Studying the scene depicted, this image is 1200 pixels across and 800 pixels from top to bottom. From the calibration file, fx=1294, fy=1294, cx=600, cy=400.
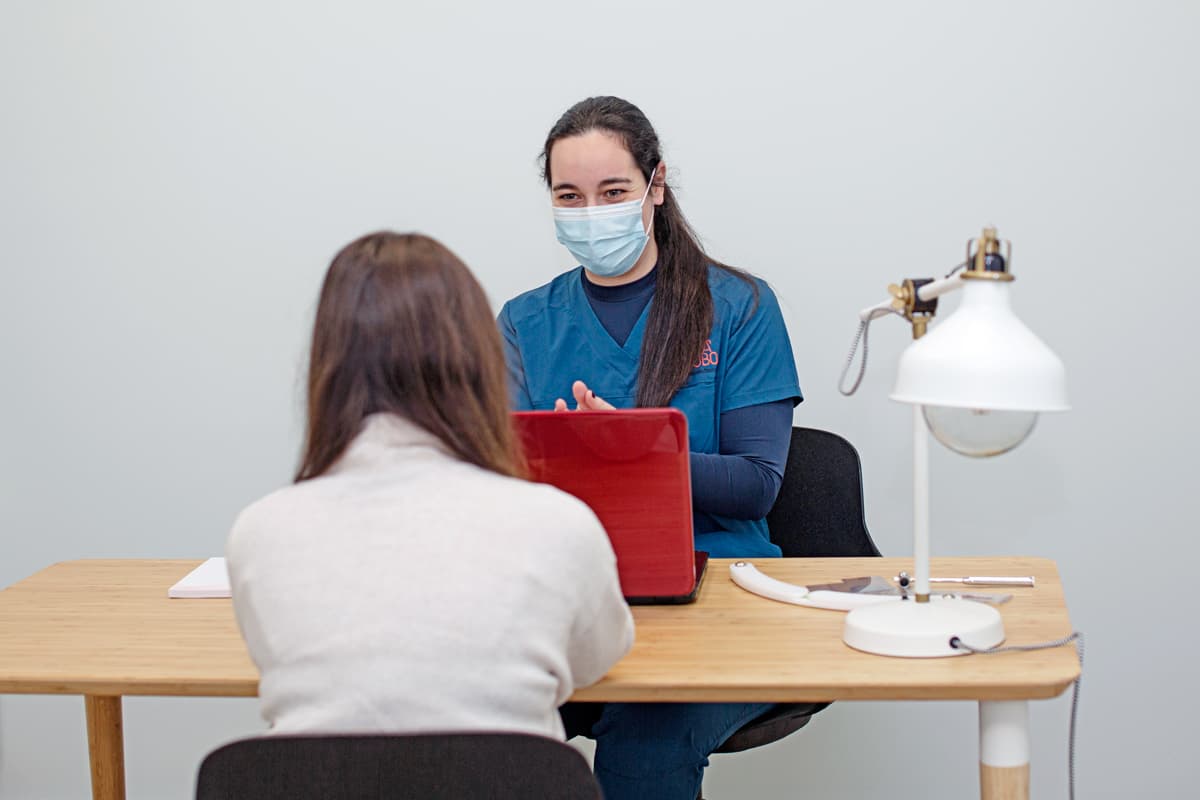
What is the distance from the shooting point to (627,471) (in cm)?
154

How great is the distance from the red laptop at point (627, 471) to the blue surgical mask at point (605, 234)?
0.70 meters

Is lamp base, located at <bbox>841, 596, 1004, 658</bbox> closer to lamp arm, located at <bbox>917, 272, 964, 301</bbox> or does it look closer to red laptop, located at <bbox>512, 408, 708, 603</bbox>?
red laptop, located at <bbox>512, 408, 708, 603</bbox>

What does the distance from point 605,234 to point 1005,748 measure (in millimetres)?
1089

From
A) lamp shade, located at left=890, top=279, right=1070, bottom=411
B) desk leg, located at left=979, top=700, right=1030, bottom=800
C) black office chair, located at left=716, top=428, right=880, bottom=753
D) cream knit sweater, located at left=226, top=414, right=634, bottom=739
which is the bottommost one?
desk leg, located at left=979, top=700, right=1030, bottom=800

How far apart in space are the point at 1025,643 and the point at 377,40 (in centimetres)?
188

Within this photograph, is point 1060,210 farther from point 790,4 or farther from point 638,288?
point 638,288

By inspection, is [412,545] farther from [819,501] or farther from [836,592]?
[819,501]

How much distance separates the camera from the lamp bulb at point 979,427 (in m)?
1.34

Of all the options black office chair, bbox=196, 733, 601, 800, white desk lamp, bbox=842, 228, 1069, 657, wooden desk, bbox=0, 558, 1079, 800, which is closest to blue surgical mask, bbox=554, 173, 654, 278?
wooden desk, bbox=0, 558, 1079, 800

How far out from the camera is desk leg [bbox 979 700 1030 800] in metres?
1.41

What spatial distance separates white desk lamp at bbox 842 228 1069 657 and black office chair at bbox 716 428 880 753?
664mm

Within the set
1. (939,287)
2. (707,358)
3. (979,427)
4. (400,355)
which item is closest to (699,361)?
(707,358)

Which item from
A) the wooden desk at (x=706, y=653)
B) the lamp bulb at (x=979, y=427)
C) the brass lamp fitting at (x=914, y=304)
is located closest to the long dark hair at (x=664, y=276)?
the wooden desk at (x=706, y=653)

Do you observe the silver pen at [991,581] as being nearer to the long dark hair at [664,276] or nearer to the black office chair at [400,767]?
the long dark hair at [664,276]
